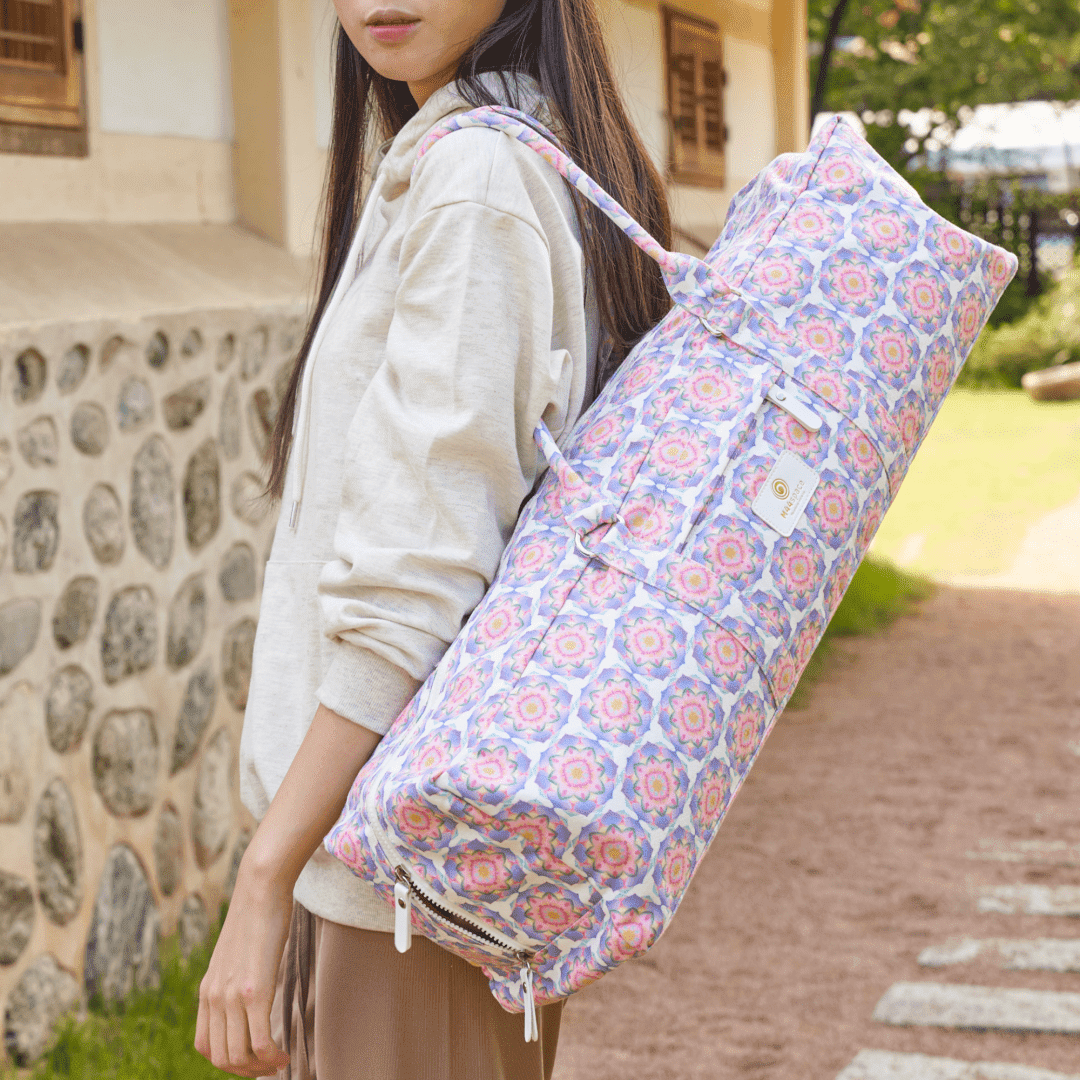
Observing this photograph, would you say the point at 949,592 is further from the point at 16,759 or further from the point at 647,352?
the point at 647,352

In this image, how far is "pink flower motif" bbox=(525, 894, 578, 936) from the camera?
1055 mm

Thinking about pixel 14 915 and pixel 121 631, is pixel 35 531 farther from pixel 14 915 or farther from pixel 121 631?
pixel 14 915

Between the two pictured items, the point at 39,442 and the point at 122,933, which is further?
the point at 122,933

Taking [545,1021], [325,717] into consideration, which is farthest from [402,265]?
[545,1021]

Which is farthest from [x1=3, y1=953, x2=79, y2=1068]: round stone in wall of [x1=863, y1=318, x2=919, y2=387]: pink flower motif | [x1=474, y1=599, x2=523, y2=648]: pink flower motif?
[x1=863, y1=318, x2=919, y2=387]: pink flower motif

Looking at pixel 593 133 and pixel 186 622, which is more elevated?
pixel 593 133

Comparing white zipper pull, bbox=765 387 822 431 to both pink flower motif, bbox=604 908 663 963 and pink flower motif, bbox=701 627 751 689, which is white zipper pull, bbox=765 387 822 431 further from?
pink flower motif, bbox=604 908 663 963

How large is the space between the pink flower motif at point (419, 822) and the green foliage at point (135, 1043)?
1.81m

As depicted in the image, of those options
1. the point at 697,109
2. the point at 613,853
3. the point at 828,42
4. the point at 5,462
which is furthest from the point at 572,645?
the point at 828,42

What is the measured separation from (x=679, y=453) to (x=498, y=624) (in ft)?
0.65

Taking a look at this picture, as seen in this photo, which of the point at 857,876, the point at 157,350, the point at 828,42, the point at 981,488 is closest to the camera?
the point at 157,350

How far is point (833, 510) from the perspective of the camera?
1143mm

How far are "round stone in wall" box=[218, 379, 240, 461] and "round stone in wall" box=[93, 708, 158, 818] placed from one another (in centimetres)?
68

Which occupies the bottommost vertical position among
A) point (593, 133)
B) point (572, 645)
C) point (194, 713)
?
point (194, 713)
